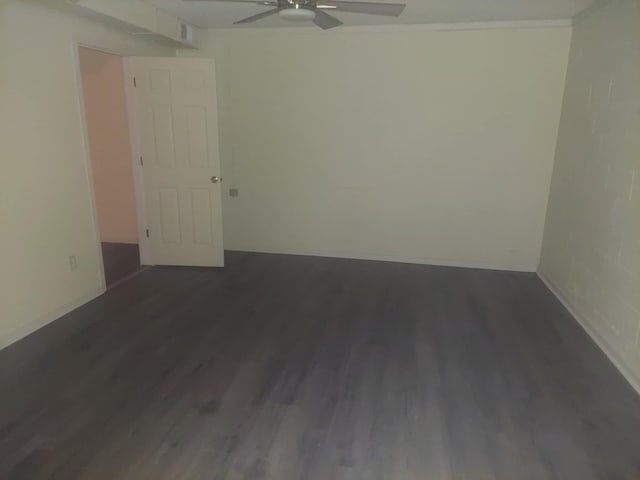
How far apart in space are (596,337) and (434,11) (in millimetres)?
3061

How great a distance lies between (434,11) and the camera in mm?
4055

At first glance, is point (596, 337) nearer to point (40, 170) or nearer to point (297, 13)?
point (297, 13)

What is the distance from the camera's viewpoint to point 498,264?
5051 millimetres

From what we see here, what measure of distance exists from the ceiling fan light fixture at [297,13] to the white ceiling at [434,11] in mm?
1196

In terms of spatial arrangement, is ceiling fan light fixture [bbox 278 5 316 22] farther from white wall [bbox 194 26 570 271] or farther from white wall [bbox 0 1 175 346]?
white wall [bbox 194 26 570 271]

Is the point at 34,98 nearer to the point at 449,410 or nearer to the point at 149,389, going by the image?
the point at 149,389

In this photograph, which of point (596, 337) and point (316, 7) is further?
point (596, 337)

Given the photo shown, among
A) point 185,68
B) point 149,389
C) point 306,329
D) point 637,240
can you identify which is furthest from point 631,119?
point 185,68

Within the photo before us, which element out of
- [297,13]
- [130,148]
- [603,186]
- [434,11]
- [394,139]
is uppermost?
[434,11]

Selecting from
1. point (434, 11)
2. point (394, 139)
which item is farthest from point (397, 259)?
point (434, 11)

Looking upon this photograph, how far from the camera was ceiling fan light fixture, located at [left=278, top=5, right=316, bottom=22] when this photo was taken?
277cm

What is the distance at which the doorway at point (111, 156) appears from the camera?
16.9 feet

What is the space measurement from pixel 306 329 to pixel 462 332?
1.23 metres

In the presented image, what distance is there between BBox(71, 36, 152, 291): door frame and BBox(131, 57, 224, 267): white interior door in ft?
0.20
